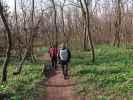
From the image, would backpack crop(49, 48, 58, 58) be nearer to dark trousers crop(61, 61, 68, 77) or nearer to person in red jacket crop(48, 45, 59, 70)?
person in red jacket crop(48, 45, 59, 70)

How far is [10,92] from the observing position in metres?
13.8

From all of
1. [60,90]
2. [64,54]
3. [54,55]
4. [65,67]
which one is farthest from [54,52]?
[60,90]

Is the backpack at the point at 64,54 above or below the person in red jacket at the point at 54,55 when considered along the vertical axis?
above

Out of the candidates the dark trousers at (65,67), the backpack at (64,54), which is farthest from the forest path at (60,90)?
the backpack at (64,54)

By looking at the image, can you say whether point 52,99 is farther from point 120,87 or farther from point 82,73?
point 82,73

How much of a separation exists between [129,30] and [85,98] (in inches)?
2097

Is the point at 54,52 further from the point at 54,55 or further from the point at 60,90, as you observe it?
the point at 60,90

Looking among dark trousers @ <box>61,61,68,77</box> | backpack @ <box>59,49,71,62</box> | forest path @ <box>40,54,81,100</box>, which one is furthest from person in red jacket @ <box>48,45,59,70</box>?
backpack @ <box>59,49,71,62</box>

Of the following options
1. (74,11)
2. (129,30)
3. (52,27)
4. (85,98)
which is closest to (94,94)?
(85,98)

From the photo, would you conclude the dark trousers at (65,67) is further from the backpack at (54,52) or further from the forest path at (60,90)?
A: the backpack at (54,52)

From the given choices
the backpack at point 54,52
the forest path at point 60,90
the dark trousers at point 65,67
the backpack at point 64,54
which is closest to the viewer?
the forest path at point 60,90

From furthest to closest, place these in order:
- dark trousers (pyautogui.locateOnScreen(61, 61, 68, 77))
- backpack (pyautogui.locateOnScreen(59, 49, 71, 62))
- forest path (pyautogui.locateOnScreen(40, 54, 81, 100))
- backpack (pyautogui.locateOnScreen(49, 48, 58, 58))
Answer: backpack (pyautogui.locateOnScreen(49, 48, 58, 58)), dark trousers (pyautogui.locateOnScreen(61, 61, 68, 77)), backpack (pyautogui.locateOnScreen(59, 49, 71, 62)), forest path (pyautogui.locateOnScreen(40, 54, 81, 100))

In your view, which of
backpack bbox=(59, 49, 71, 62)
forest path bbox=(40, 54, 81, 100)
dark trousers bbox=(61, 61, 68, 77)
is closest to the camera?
forest path bbox=(40, 54, 81, 100)

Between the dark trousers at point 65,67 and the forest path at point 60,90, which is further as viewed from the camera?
the dark trousers at point 65,67
